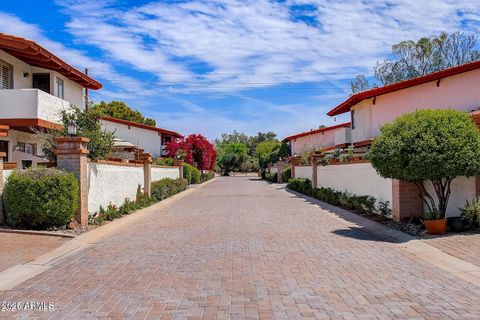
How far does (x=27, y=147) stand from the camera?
21719 mm

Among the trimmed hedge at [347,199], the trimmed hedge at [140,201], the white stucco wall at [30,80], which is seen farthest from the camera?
the white stucco wall at [30,80]

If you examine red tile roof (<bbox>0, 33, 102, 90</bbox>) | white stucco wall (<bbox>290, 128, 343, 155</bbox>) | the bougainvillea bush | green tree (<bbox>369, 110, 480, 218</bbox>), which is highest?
red tile roof (<bbox>0, 33, 102, 90</bbox>)

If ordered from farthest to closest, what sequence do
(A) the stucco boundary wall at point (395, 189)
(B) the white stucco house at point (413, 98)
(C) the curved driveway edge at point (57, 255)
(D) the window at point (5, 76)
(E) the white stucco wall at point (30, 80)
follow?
(B) the white stucco house at point (413, 98)
(E) the white stucco wall at point (30, 80)
(D) the window at point (5, 76)
(A) the stucco boundary wall at point (395, 189)
(C) the curved driveway edge at point (57, 255)

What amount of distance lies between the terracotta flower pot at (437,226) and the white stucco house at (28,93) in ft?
41.4

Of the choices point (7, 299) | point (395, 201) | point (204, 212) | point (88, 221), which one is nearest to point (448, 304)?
point (7, 299)

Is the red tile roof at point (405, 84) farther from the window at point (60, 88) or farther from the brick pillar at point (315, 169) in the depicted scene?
the window at point (60, 88)

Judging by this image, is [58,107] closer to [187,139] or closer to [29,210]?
[29,210]

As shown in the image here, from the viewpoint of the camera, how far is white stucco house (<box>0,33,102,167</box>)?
61.8 feet

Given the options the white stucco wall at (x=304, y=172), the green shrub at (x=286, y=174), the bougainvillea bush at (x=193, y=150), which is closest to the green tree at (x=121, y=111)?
the bougainvillea bush at (x=193, y=150)

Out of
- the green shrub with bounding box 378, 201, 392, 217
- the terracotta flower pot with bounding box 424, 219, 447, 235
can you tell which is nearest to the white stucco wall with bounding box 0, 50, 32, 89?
the green shrub with bounding box 378, 201, 392, 217

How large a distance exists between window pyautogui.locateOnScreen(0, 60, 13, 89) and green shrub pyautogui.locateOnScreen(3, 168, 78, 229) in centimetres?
844

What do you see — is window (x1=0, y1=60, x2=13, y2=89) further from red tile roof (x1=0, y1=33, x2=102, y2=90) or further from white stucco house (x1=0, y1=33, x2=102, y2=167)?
red tile roof (x1=0, y1=33, x2=102, y2=90)

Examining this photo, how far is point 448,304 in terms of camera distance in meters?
6.32

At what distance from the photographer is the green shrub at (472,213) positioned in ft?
38.5
